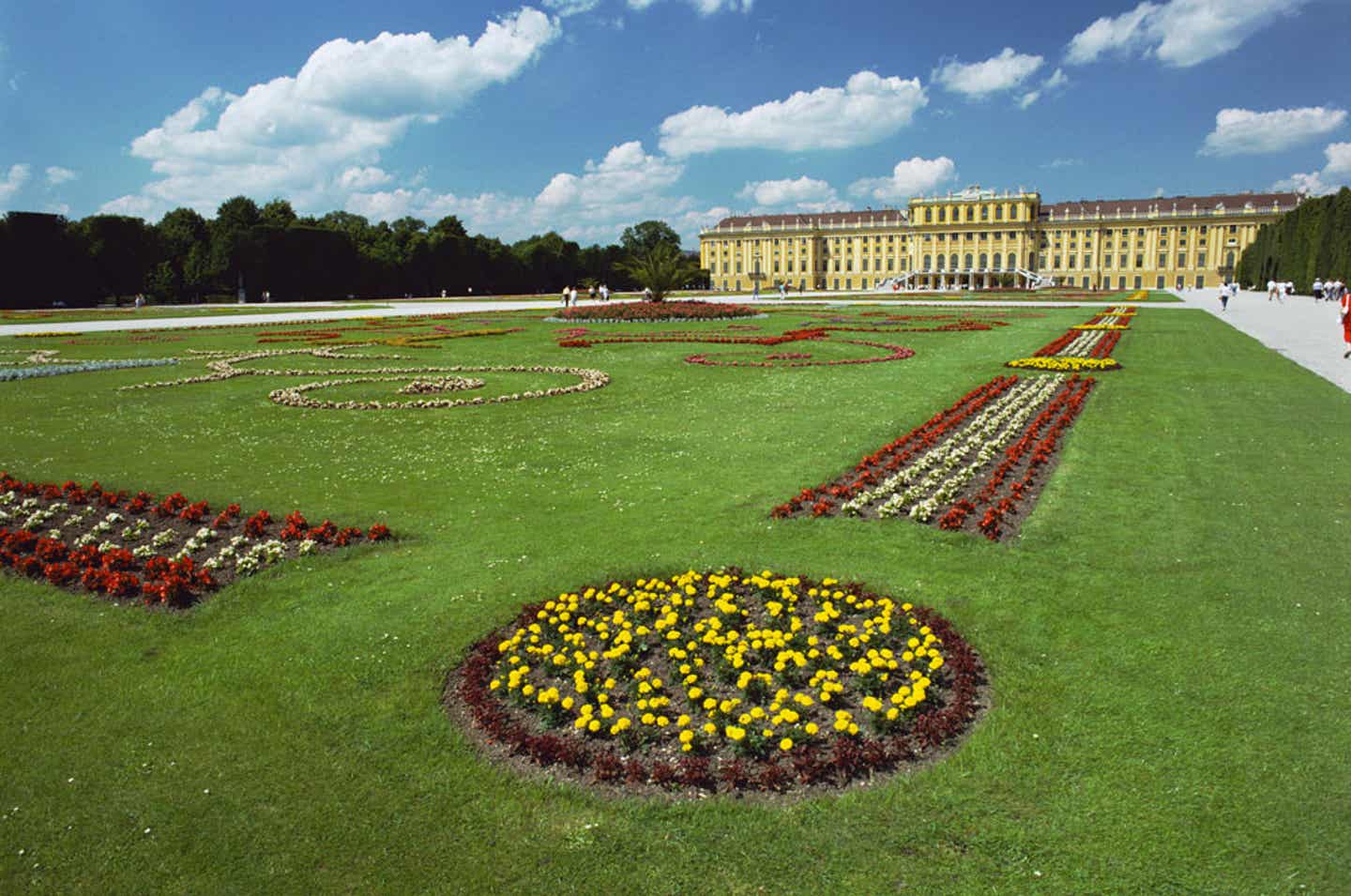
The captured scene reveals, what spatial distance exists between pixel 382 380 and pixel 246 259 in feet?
188

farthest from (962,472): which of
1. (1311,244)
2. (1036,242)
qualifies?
(1036,242)

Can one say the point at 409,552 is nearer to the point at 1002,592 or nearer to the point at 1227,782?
the point at 1002,592

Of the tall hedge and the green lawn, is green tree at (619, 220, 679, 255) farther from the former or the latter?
the green lawn

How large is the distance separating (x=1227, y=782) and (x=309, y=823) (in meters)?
3.87

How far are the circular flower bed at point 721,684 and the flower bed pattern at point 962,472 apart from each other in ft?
5.98

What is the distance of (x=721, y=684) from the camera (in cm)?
452

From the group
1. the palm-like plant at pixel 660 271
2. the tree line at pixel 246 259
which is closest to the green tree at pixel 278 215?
the tree line at pixel 246 259

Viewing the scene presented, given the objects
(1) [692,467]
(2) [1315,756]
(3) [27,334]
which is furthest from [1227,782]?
(3) [27,334]

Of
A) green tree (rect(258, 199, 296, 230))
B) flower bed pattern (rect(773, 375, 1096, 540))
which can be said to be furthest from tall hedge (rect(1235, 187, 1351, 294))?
green tree (rect(258, 199, 296, 230))

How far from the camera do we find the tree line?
187 ft

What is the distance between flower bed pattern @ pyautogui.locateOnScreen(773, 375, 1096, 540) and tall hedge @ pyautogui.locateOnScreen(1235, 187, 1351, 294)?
5025cm

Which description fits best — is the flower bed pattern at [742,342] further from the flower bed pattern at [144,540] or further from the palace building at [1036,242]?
the palace building at [1036,242]

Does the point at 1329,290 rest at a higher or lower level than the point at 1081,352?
Result: higher

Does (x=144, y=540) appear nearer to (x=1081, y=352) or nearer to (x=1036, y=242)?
(x=1081, y=352)
